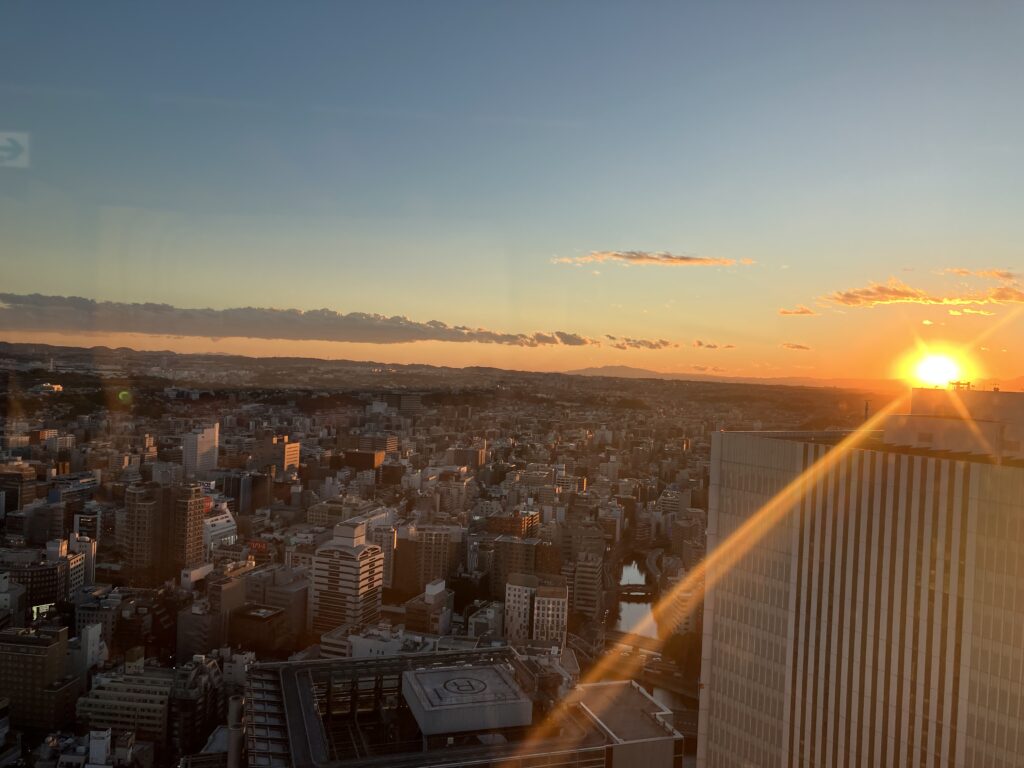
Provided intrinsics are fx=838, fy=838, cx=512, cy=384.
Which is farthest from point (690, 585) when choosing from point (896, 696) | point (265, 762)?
point (265, 762)

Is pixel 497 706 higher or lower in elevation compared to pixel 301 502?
higher

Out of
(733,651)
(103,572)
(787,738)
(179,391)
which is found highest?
(179,391)

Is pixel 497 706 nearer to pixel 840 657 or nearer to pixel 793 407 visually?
pixel 840 657

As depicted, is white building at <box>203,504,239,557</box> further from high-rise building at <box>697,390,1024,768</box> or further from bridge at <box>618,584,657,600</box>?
high-rise building at <box>697,390,1024,768</box>

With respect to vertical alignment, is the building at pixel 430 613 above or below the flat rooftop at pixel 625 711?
below

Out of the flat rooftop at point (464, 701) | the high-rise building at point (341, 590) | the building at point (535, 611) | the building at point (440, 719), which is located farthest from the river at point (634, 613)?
the flat rooftop at point (464, 701)

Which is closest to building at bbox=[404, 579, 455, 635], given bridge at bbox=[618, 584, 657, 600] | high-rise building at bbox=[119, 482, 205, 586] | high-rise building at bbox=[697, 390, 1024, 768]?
bridge at bbox=[618, 584, 657, 600]

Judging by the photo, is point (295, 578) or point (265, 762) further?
point (295, 578)

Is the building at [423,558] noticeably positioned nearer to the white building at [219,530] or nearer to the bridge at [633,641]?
the bridge at [633,641]
